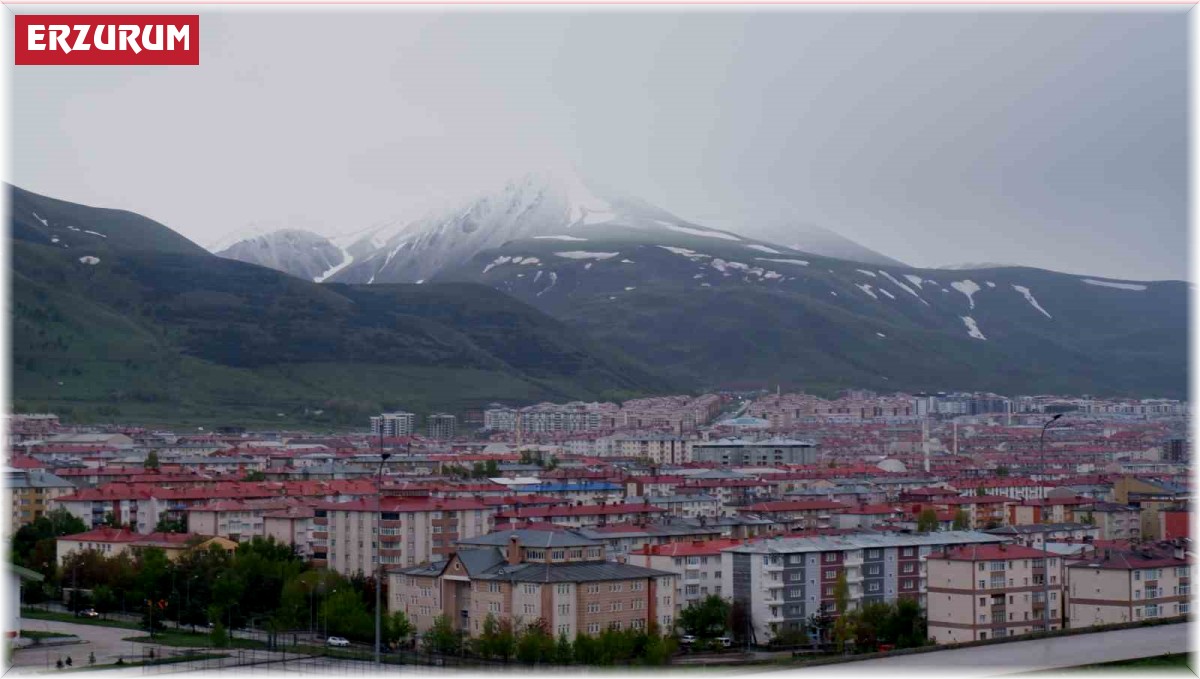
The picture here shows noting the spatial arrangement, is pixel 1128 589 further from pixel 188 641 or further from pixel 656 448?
pixel 656 448

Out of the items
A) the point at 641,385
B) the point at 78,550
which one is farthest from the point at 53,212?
the point at 78,550

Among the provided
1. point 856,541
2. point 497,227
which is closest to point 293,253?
point 497,227

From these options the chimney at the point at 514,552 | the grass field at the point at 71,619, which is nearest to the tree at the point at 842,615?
the chimney at the point at 514,552

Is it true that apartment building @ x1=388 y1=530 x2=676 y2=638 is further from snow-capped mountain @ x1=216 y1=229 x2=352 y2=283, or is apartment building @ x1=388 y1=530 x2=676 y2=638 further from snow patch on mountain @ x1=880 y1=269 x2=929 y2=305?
snow-capped mountain @ x1=216 y1=229 x2=352 y2=283

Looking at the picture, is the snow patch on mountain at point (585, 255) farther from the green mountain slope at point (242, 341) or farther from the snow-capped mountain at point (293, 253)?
the green mountain slope at point (242, 341)

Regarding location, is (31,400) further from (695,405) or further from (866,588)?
(866,588)

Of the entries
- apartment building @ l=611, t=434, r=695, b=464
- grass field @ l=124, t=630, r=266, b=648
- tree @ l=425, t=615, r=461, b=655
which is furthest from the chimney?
apartment building @ l=611, t=434, r=695, b=464
